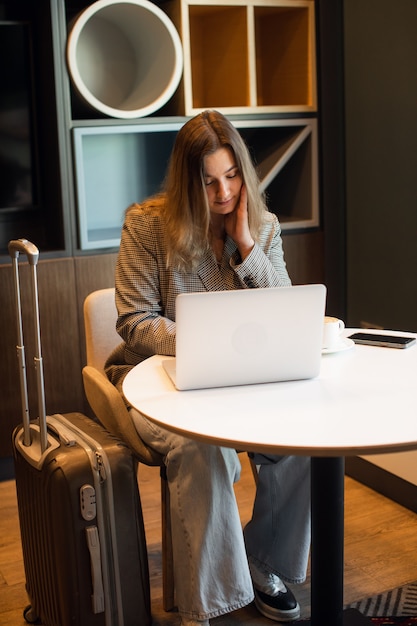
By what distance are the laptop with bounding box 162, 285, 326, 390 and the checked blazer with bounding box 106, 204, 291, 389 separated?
1.32 feet

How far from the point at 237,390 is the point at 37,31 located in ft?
5.93

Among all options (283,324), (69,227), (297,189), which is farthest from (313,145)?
(283,324)

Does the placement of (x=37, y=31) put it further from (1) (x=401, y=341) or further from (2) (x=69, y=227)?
(1) (x=401, y=341)

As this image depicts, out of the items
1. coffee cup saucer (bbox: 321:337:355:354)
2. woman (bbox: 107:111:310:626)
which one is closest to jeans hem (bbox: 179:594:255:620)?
woman (bbox: 107:111:310:626)

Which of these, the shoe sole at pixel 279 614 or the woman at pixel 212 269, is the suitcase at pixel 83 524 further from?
the shoe sole at pixel 279 614

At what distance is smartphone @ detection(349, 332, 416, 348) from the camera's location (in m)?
2.04

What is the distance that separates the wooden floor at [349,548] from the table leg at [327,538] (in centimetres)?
31

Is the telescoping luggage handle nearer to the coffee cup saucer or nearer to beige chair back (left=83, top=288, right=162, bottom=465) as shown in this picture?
beige chair back (left=83, top=288, right=162, bottom=465)

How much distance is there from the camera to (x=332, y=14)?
3033mm

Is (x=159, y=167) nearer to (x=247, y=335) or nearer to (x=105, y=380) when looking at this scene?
(x=105, y=380)

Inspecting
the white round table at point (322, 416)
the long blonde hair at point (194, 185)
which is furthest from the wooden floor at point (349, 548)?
the long blonde hair at point (194, 185)

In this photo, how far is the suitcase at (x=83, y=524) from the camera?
192cm

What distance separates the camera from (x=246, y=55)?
3059mm

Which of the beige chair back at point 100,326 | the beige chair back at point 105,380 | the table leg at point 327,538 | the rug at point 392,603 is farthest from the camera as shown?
the beige chair back at point 100,326
